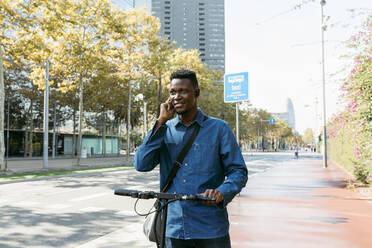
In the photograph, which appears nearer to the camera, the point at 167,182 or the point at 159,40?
the point at 167,182

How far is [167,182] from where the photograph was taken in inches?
85.3

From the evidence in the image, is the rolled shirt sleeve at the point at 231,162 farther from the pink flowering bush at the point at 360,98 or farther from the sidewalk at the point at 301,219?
the pink flowering bush at the point at 360,98

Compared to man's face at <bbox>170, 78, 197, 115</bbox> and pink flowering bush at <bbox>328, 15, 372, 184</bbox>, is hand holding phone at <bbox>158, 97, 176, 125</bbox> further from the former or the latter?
pink flowering bush at <bbox>328, 15, 372, 184</bbox>

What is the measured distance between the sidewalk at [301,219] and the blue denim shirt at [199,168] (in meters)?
3.45

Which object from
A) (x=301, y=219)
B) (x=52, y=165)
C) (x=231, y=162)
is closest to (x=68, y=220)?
(x=301, y=219)

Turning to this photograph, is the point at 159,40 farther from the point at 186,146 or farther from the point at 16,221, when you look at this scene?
the point at 186,146

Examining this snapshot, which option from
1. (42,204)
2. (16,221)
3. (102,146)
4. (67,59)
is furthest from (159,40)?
(102,146)

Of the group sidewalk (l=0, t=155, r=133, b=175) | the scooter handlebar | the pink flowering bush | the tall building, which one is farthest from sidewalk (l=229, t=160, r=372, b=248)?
the tall building

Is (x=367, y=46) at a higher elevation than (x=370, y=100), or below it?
higher

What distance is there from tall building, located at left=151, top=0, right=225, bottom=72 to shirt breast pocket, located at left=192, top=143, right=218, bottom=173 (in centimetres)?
17443

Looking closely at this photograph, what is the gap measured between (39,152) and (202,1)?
159 metres

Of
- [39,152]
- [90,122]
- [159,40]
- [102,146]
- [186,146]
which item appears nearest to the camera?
[186,146]

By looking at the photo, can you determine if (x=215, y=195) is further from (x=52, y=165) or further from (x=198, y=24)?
(x=198, y=24)

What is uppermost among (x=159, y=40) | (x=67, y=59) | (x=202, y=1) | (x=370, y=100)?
(x=202, y=1)
